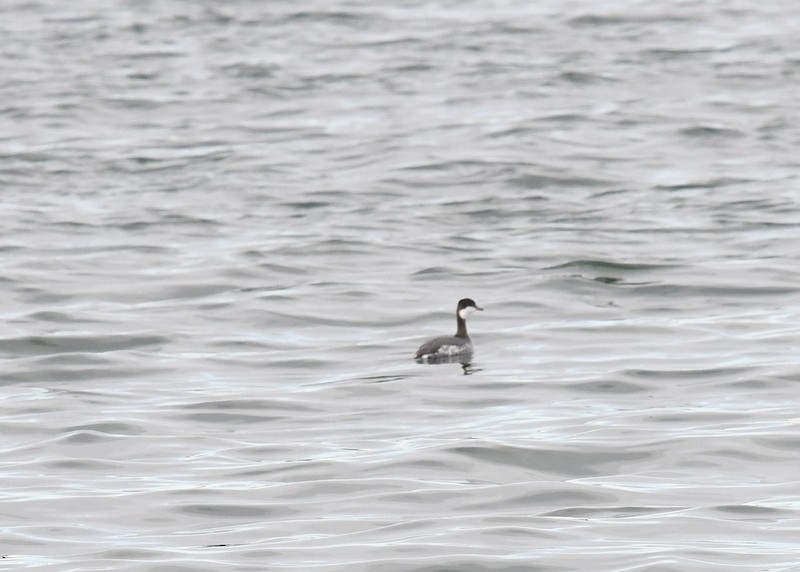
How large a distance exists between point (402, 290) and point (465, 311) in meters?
Answer: 2.10

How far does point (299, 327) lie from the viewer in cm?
1552

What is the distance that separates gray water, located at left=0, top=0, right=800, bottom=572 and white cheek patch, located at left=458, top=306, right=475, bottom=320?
31cm

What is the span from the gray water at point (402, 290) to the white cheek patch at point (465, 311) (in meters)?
0.31

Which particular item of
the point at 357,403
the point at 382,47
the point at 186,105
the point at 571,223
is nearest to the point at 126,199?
the point at 571,223

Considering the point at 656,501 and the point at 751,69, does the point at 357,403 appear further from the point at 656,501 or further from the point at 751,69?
the point at 751,69

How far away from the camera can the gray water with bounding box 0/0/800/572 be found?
9.19 metres

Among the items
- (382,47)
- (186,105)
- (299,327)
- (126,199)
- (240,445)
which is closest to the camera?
(240,445)

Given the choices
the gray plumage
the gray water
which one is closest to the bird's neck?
the gray plumage

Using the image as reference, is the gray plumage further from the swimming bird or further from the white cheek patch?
the white cheek patch

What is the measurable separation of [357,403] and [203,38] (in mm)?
22969

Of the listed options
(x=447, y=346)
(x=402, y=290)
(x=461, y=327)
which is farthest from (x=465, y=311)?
(x=402, y=290)

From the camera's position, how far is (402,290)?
17.1 m

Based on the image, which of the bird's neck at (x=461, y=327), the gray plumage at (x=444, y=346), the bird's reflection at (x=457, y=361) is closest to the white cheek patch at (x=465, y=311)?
the bird's neck at (x=461, y=327)

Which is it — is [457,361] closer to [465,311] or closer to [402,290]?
[465,311]
